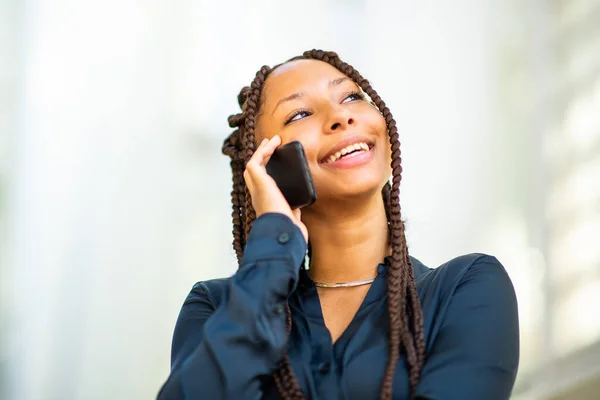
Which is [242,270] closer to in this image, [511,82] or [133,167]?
[133,167]

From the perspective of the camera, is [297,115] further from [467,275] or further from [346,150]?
[467,275]

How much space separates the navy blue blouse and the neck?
0.31 feet

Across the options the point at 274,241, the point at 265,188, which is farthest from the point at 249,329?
the point at 265,188

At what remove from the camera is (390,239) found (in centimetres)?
136

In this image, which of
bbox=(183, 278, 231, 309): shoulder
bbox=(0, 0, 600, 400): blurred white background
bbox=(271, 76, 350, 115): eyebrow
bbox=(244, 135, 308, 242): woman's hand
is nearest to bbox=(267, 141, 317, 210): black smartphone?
bbox=(244, 135, 308, 242): woman's hand

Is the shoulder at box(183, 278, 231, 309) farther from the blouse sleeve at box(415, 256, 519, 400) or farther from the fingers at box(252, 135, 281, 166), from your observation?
the blouse sleeve at box(415, 256, 519, 400)

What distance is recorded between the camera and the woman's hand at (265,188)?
3.94 ft

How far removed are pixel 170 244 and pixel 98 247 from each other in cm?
20

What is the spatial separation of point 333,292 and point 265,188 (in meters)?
0.26

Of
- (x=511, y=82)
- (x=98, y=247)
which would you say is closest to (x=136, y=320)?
(x=98, y=247)

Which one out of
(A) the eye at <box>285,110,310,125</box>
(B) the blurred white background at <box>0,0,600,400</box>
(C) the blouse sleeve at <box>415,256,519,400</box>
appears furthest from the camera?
(B) the blurred white background at <box>0,0,600,400</box>

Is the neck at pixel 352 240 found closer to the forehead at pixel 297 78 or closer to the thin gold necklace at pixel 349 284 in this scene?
the thin gold necklace at pixel 349 284

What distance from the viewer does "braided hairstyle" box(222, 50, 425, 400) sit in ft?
3.72

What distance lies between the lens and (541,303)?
215cm
